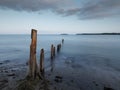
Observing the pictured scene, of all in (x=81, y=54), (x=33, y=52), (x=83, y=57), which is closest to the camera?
(x=33, y=52)

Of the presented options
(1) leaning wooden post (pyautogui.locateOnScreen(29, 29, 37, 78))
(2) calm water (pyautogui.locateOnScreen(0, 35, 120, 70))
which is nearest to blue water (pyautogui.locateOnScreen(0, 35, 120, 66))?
(2) calm water (pyautogui.locateOnScreen(0, 35, 120, 70))

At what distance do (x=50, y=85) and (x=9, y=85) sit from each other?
3940mm

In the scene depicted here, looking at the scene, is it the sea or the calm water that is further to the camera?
the calm water

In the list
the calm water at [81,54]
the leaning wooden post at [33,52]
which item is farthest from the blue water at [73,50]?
the leaning wooden post at [33,52]

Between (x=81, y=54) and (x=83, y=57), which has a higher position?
(x=83, y=57)

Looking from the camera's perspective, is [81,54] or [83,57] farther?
[81,54]

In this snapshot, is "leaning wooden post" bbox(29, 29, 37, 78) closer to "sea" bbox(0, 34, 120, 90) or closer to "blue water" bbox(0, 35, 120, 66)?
"sea" bbox(0, 34, 120, 90)

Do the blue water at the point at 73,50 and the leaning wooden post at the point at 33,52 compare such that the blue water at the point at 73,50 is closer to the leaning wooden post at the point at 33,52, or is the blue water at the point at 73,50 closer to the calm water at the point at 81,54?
the calm water at the point at 81,54

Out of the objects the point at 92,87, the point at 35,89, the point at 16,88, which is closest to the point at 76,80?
the point at 92,87

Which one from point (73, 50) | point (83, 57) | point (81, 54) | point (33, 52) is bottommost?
point (73, 50)

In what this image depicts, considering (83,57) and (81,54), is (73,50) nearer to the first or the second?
(81,54)

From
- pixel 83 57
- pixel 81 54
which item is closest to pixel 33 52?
pixel 83 57

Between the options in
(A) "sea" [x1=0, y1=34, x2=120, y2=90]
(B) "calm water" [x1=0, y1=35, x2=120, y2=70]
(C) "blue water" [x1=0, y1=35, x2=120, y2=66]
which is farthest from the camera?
(C) "blue water" [x1=0, y1=35, x2=120, y2=66]

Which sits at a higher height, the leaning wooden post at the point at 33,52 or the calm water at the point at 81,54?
the leaning wooden post at the point at 33,52
